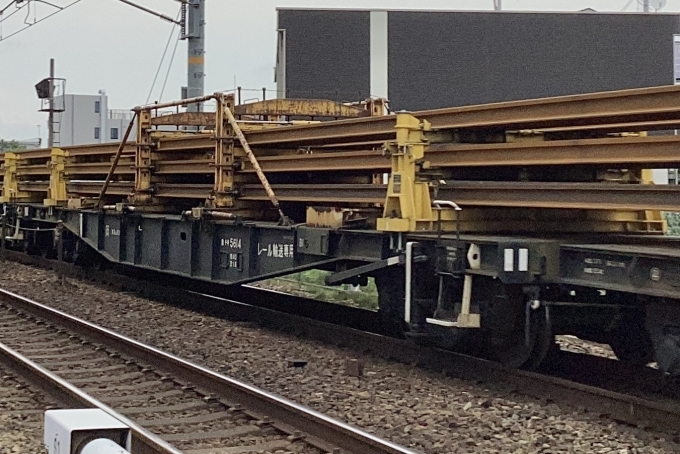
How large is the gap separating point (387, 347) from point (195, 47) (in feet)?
37.3

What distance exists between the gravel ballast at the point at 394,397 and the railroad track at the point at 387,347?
160 millimetres

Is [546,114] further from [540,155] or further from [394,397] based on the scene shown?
[394,397]

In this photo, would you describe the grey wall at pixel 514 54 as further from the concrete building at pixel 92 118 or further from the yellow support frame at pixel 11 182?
the concrete building at pixel 92 118

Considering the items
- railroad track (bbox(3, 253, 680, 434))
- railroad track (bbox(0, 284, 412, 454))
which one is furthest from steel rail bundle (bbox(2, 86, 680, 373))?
railroad track (bbox(0, 284, 412, 454))

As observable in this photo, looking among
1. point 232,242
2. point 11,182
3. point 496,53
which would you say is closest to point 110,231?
point 232,242

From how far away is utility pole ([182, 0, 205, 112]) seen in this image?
19.1 metres

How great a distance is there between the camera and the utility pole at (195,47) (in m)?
19.1

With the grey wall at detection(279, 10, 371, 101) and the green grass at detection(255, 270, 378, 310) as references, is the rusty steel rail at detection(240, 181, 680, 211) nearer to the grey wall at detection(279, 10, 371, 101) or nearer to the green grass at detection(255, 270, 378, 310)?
the green grass at detection(255, 270, 378, 310)

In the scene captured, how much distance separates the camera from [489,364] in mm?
8461

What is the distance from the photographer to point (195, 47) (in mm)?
19406

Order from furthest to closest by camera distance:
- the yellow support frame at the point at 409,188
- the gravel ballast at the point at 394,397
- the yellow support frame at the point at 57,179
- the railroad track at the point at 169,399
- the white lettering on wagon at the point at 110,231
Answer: the yellow support frame at the point at 57,179 → the white lettering on wagon at the point at 110,231 → the yellow support frame at the point at 409,188 → the gravel ballast at the point at 394,397 → the railroad track at the point at 169,399

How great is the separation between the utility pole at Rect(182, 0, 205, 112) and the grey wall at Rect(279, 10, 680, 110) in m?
22.7

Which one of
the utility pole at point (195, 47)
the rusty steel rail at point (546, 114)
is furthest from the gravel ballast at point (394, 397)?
the utility pole at point (195, 47)

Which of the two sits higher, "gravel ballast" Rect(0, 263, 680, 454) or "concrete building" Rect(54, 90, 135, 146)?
"concrete building" Rect(54, 90, 135, 146)
